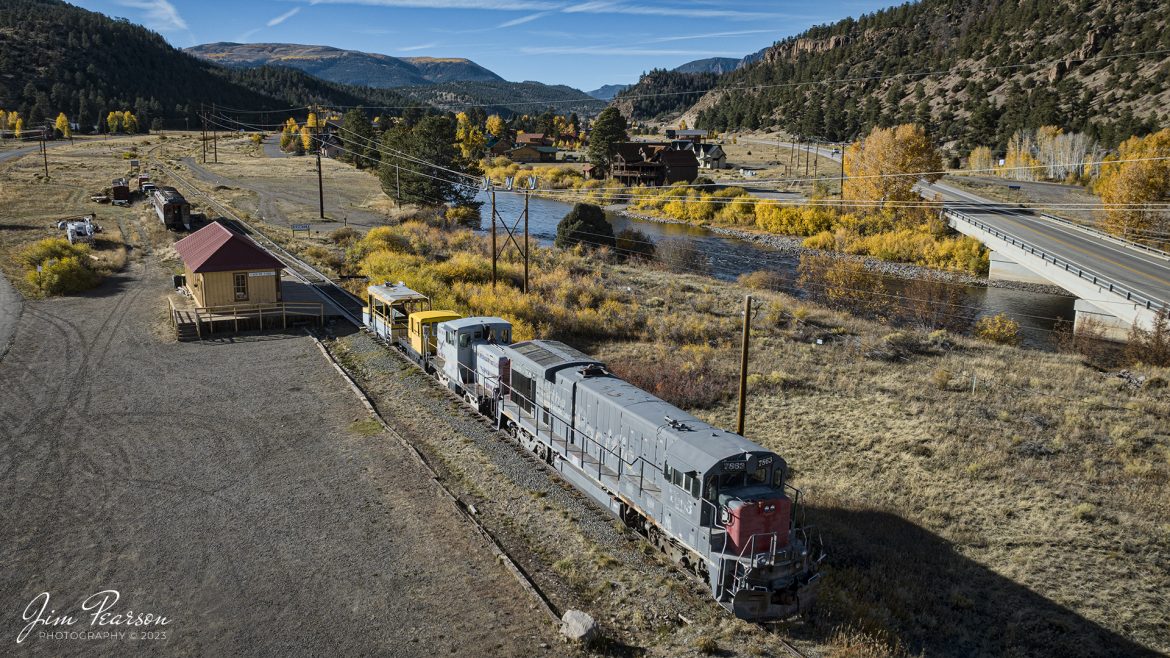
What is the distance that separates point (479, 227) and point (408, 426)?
175ft

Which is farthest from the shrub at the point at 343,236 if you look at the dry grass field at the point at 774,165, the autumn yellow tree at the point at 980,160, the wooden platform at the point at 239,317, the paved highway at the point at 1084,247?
the autumn yellow tree at the point at 980,160

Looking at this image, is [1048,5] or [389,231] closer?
[389,231]

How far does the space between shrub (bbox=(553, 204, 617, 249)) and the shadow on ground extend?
49749mm

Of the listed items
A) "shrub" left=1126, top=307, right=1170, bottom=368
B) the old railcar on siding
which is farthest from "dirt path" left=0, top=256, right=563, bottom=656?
"shrub" left=1126, top=307, right=1170, bottom=368

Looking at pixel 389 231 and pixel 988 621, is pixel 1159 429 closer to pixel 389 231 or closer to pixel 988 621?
pixel 988 621

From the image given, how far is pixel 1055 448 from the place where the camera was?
83.1 ft

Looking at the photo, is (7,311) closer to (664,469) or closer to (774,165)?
(664,469)

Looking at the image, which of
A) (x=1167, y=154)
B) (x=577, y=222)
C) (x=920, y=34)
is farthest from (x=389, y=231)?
(x=920, y=34)

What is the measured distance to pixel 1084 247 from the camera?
5869cm

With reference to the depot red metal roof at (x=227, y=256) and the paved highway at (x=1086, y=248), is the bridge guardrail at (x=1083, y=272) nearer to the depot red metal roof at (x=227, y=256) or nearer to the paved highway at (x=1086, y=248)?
the paved highway at (x=1086, y=248)

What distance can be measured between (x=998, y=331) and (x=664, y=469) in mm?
36704

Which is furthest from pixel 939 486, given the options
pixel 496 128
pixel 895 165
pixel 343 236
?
pixel 496 128

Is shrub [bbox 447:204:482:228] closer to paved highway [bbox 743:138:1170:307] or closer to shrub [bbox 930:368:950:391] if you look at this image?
shrub [bbox 930:368:950:391]

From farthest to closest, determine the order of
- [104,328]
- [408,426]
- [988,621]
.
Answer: [104,328] → [408,426] → [988,621]
